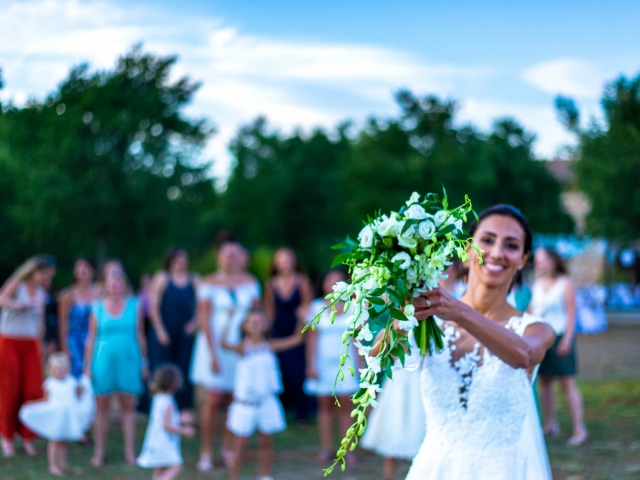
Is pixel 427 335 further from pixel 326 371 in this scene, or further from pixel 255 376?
pixel 326 371

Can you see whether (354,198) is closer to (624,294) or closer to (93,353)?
(624,294)

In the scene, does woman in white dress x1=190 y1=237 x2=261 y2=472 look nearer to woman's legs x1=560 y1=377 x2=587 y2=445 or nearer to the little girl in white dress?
the little girl in white dress

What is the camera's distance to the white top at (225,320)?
7750mm

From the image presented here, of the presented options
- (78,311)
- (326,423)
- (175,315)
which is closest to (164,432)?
(326,423)

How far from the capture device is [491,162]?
3775 centimetres

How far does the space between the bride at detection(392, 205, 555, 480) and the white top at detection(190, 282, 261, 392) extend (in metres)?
4.89

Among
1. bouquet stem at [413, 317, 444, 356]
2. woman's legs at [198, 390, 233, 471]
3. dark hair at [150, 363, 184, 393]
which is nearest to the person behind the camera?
bouquet stem at [413, 317, 444, 356]

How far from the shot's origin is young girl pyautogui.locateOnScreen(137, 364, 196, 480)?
6.07m

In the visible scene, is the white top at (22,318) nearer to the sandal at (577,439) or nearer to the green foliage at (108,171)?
the green foliage at (108,171)

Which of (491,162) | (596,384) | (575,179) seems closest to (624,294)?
(491,162)

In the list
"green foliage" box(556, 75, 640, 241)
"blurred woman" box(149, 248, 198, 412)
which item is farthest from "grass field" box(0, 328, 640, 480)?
"green foliage" box(556, 75, 640, 241)

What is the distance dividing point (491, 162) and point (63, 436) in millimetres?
33047

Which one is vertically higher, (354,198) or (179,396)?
(354,198)

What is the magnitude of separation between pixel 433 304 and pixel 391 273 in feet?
0.73
